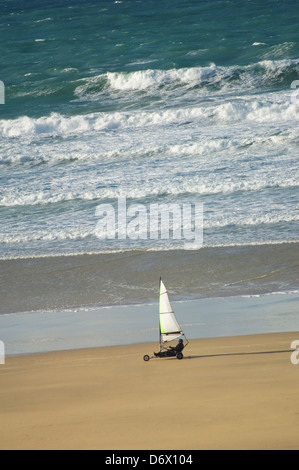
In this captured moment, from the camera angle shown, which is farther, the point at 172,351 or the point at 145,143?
the point at 145,143

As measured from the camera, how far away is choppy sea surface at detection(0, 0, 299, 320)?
11.4m

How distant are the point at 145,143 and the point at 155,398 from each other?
14615mm

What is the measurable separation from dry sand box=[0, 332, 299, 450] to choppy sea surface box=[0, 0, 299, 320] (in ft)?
8.98

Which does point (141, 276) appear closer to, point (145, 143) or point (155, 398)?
point (155, 398)

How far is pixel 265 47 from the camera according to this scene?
90.7ft

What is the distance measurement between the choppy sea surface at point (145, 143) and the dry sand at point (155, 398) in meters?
2.74

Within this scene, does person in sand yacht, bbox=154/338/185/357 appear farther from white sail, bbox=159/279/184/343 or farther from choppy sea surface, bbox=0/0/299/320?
choppy sea surface, bbox=0/0/299/320

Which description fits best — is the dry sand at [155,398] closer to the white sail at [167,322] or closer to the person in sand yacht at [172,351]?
the person in sand yacht at [172,351]

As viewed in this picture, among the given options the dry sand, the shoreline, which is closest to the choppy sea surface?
the shoreline

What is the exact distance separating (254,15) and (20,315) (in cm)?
2657

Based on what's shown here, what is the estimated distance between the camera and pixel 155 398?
236 inches

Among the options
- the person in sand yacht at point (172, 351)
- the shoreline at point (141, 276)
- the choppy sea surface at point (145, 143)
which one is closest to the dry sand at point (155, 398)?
the person in sand yacht at point (172, 351)

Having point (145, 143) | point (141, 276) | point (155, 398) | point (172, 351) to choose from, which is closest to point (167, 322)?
point (172, 351)

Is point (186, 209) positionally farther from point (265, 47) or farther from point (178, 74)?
point (265, 47)
